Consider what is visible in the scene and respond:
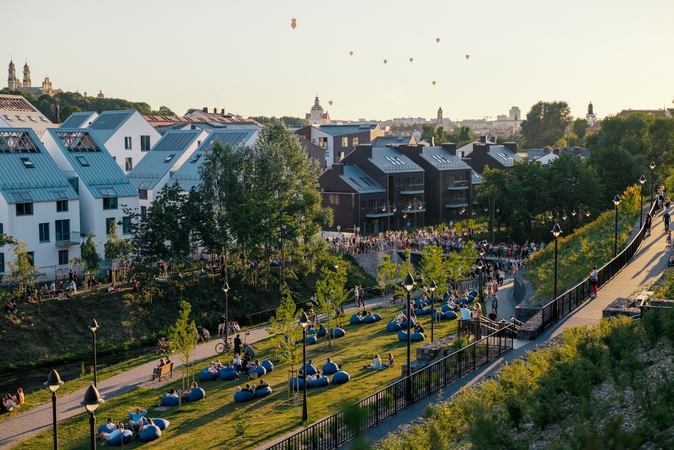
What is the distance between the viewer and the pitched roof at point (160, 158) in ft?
208

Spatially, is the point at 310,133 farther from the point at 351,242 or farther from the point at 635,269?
the point at 635,269

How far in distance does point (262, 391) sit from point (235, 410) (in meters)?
1.69

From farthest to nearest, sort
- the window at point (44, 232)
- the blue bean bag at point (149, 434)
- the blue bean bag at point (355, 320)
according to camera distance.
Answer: the window at point (44, 232) → the blue bean bag at point (355, 320) → the blue bean bag at point (149, 434)

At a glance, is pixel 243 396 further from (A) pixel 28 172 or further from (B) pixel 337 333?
(A) pixel 28 172

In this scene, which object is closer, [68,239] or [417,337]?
[417,337]

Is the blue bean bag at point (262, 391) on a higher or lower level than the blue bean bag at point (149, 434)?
higher

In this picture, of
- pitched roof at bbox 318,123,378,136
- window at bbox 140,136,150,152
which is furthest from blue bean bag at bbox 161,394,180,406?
pitched roof at bbox 318,123,378,136

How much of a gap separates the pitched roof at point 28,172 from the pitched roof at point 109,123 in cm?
1862

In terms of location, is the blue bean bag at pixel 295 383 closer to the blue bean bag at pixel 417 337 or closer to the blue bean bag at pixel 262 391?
the blue bean bag at pixel 262 391

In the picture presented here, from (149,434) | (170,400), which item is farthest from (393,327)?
(149,434)

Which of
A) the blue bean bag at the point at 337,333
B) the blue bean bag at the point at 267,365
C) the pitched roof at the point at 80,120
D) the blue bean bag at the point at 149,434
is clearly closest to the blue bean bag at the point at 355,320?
the blue bean bag at the point at 337,333

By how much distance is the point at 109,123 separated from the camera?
70.4 metres

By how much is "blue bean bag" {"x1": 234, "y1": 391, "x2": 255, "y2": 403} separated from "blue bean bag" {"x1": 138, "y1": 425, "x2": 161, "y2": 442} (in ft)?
12.9

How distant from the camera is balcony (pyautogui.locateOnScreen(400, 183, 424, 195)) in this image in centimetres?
8006
